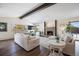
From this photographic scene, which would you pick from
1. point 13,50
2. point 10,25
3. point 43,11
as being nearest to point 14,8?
point 10,25

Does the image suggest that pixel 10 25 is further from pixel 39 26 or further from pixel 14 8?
pixel 39 26

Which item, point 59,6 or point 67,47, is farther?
point 67,47

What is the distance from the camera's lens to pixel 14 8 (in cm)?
180

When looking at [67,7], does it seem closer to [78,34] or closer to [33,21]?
[78,34]

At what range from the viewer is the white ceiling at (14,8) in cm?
174

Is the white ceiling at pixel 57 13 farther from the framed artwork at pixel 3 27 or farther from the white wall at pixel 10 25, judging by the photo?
the framed artwork at pixel 3 27

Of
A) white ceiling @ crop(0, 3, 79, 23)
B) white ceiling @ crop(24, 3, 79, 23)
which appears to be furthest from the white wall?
white ceiling @ crop(24, 3, 79, 23)

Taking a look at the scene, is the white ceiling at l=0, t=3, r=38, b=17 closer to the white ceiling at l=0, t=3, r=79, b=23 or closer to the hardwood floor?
the white ceiling at l=0, t=3, r=79, b=23

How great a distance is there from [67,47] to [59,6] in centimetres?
113

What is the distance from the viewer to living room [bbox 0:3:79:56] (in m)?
1.76

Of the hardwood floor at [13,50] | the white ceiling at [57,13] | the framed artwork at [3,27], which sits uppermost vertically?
the white ceiling at [57,13]

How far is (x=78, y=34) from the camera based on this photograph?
69.5 inches

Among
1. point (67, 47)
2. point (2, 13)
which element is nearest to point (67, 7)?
point (67, 47)

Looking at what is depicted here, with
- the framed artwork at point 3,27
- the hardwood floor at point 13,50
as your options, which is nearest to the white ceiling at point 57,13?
the framed artwork at point 3,27
